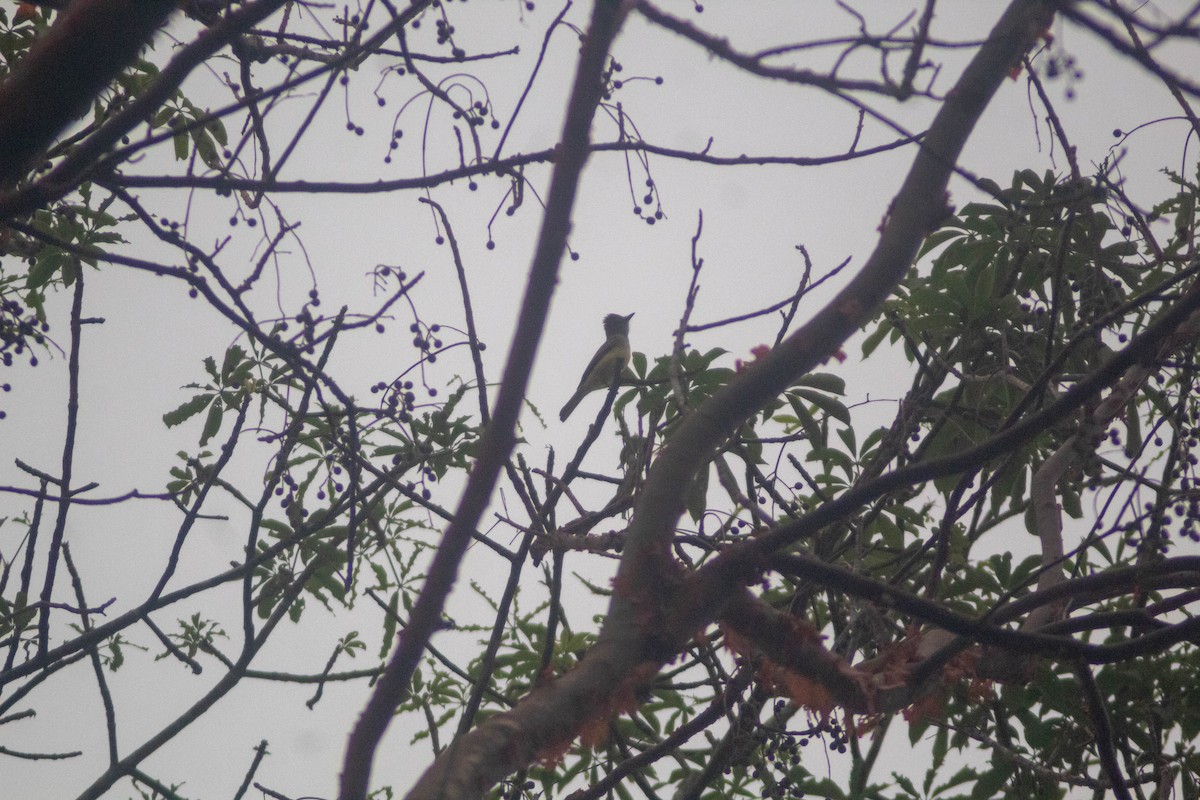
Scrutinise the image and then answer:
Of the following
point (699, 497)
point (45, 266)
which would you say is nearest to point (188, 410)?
point (45, 266)

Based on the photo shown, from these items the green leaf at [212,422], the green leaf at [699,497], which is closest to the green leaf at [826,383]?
the green leaf at [699,497]

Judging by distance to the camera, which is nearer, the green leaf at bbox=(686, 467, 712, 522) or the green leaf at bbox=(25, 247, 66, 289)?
the green leaf at bbox=(25, 247, 66, 289)

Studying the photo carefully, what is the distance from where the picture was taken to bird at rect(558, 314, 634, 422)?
23.4 feet

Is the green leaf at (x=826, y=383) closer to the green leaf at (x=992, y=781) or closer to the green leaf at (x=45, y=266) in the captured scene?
the green leaf at (x=992, y=781)

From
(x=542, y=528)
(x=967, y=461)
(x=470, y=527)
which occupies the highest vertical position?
(x=542, y=528)

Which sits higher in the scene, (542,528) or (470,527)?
(542,528)

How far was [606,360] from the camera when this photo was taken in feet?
27.8

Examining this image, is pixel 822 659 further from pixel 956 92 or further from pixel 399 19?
pixel 399 19

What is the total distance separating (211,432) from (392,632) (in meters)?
1.12

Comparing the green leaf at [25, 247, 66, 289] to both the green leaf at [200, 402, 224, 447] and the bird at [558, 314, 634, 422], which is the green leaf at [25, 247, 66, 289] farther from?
the bird at [558, 314, 634, 422]

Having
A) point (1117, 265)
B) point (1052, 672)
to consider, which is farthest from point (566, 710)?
point (1117, 265)

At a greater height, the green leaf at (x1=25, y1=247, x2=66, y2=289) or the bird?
the bird

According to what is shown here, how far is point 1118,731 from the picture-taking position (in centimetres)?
371

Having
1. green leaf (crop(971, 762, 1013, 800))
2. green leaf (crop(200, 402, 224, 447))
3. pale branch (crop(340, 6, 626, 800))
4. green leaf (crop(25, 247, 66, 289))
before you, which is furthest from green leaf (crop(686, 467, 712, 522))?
pale branch (crop(340, 6, 626, 800))
